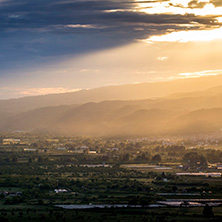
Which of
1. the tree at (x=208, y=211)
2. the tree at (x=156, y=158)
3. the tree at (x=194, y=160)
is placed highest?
the tree at (x=208, y=211)

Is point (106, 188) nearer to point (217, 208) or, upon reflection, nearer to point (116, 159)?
point (217, 208)

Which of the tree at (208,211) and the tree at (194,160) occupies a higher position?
the tree at (208,211)

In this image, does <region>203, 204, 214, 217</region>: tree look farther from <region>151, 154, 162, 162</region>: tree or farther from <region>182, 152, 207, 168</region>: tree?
<region>151, 154, 162, 162</region>: tree

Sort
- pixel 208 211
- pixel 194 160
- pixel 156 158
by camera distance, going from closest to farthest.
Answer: pixel 208 211 → pixel 194 160 → pixel 156 158

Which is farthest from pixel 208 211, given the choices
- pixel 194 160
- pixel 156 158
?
pixel 156 158

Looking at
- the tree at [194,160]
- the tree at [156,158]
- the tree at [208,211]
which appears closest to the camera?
the tree at [208,211]

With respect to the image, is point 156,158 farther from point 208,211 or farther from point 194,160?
point 208,211

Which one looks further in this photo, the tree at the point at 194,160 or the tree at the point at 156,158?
the tree at the point at 156,158

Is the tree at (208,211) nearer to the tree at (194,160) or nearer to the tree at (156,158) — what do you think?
the tree at (194,160)

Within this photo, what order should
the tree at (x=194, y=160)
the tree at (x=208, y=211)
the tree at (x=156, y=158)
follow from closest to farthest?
the tree at (x=208, y=211) → the tree at (x=194, y=160) → the tree at (x=156, y=158)

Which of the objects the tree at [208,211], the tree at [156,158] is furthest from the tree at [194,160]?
the tree at [208,211]

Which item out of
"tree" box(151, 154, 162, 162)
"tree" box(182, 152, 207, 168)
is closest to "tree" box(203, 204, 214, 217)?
"tree" box(182, 152, 207, 168)
